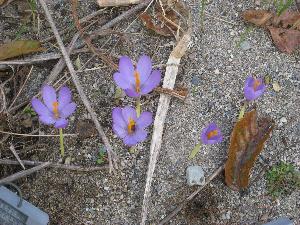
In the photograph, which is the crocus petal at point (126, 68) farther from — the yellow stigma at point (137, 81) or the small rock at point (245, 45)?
the small rock at point (245, 45)

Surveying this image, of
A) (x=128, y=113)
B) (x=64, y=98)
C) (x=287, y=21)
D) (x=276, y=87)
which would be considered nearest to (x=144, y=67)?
(x=128, y=113)

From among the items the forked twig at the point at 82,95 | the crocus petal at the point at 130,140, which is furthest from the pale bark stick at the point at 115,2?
the crocus petal at the point at 130,140

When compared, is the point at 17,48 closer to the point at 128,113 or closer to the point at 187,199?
the point at 128,113

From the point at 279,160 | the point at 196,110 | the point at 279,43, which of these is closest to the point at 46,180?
the point at 196,110

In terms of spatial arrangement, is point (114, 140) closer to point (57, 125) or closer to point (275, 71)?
point (57, 125)

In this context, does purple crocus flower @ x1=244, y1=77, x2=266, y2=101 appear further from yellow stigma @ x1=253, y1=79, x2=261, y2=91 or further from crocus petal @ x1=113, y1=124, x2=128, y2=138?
crocus petal @ x1=113, y1=124, x2=128, y2=138

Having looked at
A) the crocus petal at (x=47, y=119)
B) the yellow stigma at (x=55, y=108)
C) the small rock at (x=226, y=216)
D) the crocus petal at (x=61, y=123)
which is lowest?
the small rock at (x=226, y=216)
